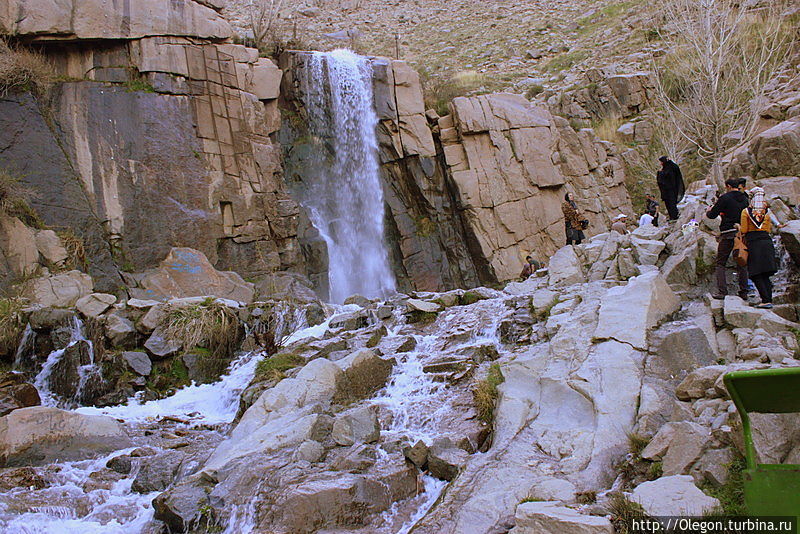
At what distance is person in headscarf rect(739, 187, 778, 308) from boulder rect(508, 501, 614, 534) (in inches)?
180

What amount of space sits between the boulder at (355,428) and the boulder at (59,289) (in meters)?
7.82

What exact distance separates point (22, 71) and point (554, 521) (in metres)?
14.9

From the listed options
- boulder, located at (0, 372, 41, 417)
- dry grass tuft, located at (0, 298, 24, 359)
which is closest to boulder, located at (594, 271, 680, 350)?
boulder, located at (0, 372, 41, 417)

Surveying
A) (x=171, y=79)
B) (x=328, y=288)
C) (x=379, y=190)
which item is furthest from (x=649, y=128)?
(x=171, y=79)

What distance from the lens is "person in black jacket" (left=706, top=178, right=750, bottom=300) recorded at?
24.4 feet

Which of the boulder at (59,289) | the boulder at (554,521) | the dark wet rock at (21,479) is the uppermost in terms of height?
the boulder at (59,289)

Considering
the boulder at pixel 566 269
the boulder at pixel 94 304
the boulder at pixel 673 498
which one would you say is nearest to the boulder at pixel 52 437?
the boulder at pixel 94 304

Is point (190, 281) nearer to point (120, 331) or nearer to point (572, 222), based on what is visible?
point (120, 331)

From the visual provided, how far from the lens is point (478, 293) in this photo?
1273 centimetres

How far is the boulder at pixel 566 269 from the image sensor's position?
11.2 m

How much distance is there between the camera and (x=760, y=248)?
7.04m

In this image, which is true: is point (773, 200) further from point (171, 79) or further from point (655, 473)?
point (171, 79)

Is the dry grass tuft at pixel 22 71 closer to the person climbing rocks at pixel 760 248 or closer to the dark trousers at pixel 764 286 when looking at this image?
the person climbing rocks at pixel 760 248

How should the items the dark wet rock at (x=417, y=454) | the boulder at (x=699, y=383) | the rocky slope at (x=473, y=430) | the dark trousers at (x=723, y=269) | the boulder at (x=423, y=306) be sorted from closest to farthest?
the rocky slope at (x=473, y=430), the boulder at (x=699, y=383), the dark wet rock at (x=417, y=454), the dark trousers at (x=723, y=269), the boulder at (x=423, y=306)
